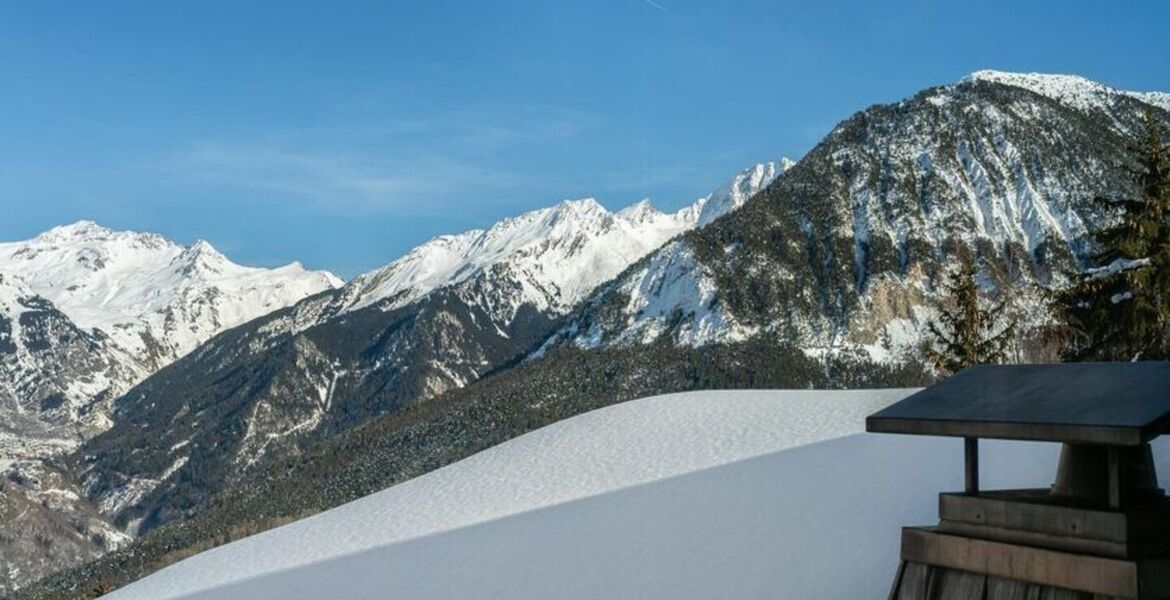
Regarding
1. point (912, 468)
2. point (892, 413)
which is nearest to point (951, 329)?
point (912, 468)

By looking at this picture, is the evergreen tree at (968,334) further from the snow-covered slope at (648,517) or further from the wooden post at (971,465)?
the wooden post at (971,465)

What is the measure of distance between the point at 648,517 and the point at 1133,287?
10979 millimetres

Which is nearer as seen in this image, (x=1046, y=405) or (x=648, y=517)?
(x=1046, y=405)

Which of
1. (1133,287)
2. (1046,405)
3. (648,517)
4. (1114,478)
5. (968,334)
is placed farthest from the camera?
(968,334)

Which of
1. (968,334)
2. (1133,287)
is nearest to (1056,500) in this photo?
(1133,287)

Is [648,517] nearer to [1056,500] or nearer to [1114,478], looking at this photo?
[1056,500]

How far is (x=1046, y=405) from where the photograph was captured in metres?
6.87

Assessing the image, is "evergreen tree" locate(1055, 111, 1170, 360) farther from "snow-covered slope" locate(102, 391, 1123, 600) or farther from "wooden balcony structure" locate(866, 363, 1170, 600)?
"wooden balcony structure" locate(866, 363, 1170, 600)

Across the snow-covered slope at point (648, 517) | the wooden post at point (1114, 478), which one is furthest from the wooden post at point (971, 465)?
the snow-covered slope at point (648, 517)

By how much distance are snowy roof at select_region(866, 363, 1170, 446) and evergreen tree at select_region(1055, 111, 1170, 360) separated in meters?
15.9

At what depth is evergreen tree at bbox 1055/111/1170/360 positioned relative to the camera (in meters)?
21.9

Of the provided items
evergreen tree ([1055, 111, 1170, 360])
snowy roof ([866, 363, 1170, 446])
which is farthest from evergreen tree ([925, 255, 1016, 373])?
snowy roof ([866, 363, 1170, 446])

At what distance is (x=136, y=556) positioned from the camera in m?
170

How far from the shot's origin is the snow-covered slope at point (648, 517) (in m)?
15.1
